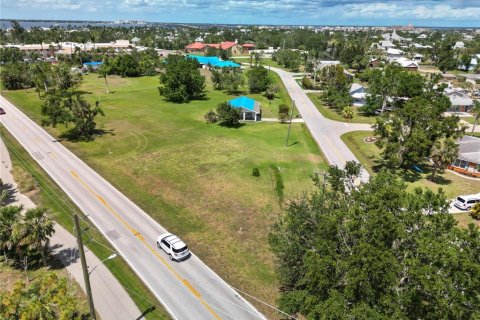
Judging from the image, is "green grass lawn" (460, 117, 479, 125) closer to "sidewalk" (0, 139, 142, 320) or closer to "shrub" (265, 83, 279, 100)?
"shrub" (265, 83, 279, 100)

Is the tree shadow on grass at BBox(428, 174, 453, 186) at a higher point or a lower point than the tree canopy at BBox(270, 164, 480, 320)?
lower

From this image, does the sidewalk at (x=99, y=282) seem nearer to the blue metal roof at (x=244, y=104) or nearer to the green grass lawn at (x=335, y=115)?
the blue metal roof at (x=244, y=104)

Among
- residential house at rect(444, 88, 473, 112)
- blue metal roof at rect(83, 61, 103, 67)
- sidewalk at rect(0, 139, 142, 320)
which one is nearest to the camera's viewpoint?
sidewalk at rect(0, 139, 142, 320)

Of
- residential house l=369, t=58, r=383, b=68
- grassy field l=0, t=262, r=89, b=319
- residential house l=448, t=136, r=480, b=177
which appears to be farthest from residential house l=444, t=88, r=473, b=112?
grassy field l=0, t=262, r=89, b=319

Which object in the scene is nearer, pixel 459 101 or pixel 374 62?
pixel 459 101

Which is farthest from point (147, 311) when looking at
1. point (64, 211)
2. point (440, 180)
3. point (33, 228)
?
point (440, 180)

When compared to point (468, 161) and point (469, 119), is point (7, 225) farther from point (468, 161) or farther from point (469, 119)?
point (469, 119)

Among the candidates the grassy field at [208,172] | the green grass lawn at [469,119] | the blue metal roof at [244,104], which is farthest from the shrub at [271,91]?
the green grass lawn at [469,119]
